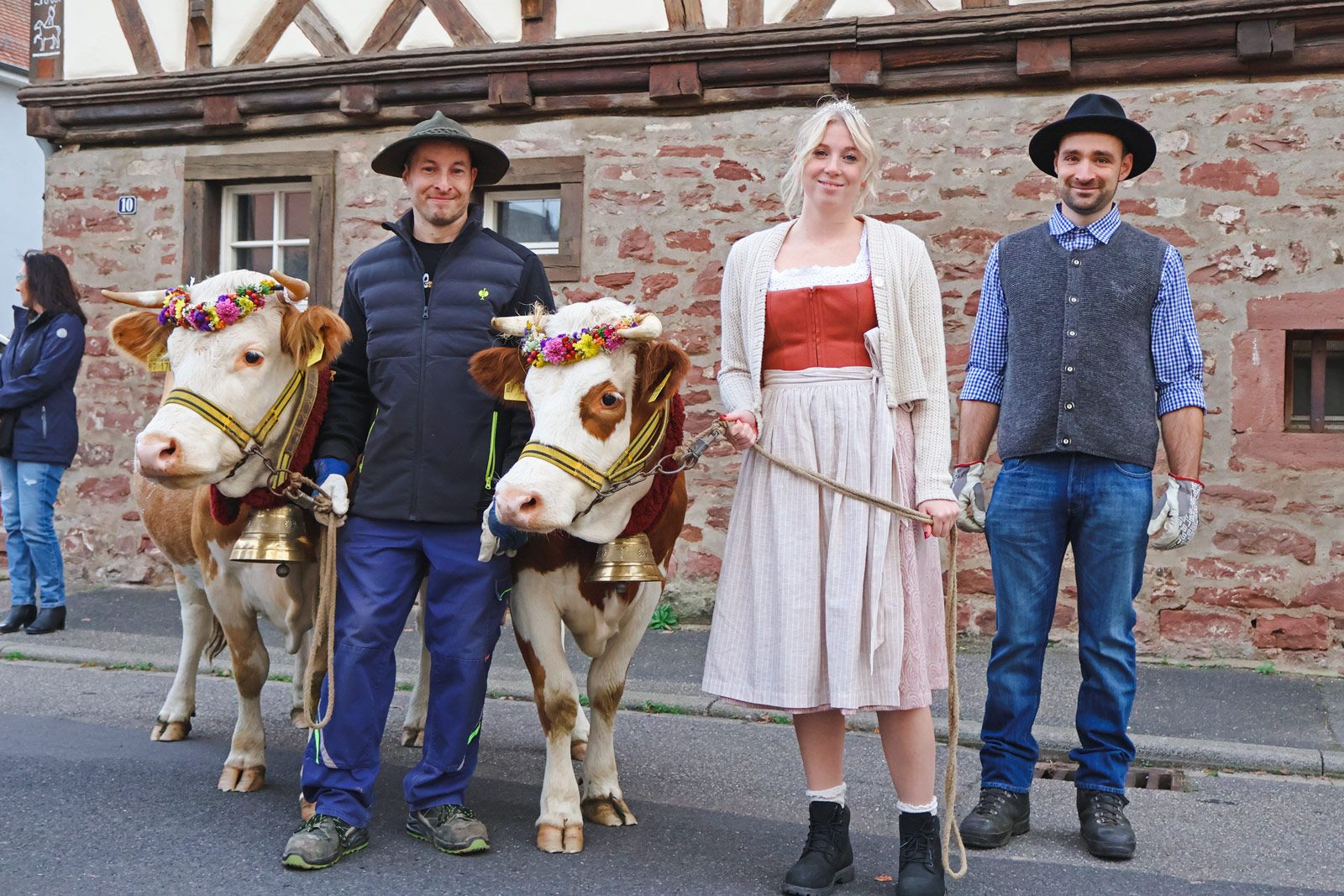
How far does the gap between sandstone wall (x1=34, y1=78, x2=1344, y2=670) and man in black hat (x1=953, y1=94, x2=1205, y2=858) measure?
133 inches

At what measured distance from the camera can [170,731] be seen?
17.1 feet

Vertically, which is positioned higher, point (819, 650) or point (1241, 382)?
point (1241, 382)

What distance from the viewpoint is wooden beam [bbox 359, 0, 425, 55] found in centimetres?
868

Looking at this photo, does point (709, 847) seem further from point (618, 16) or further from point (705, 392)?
Result: point (618, 16)

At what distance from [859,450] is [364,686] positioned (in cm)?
159

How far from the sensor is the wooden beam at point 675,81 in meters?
8.04

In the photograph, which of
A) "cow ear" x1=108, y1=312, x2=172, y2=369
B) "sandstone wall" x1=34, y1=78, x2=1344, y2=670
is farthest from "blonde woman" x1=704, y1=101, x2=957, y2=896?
"sandstone wall" x1=34, y1=78, x2=1344, y2=670

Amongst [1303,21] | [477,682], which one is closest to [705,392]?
[1303,21]

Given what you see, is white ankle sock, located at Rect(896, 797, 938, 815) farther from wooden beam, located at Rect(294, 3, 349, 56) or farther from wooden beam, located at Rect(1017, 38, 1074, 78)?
wooden beam, located at Rect(294, 3, 349, 56)

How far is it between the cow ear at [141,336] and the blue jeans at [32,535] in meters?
4.15

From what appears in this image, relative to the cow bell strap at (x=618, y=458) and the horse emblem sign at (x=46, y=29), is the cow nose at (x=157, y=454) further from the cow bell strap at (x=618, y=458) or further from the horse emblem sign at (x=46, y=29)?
the horse emblem sign at (x=46, y=29)

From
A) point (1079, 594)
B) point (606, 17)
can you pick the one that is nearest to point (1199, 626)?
point (1079, 594)

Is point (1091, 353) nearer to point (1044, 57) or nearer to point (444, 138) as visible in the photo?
point (444, 138)

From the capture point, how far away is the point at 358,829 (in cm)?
378
